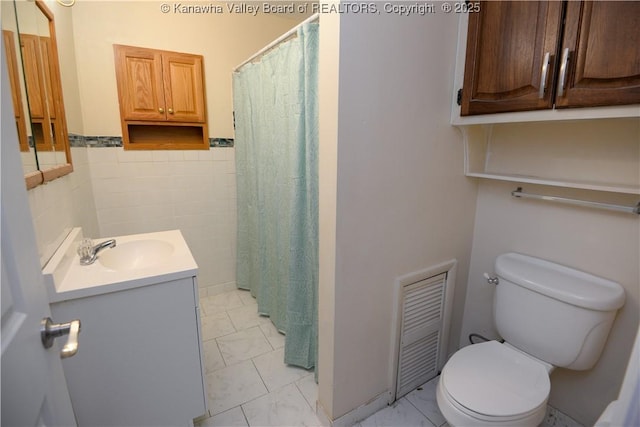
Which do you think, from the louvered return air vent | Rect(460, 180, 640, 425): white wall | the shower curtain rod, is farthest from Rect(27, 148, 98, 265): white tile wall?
Rect(460, 180, 640, 425): white wall

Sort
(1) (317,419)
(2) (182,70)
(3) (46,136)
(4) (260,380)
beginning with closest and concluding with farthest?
1. (3) (46,136)
2. (1) (317,419)
3. (4) (260,380)
4. (2) (182,70)

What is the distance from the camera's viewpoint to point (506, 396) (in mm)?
1159

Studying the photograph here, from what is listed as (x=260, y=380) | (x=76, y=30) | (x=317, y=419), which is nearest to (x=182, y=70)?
(x=76, y=30)

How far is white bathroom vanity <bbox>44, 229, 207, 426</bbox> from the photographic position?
1.10m

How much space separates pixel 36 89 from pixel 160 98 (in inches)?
44.1

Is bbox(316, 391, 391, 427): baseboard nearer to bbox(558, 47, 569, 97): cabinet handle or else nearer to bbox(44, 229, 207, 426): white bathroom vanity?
bbox(44, 229, 207, 426): white bathroom vanity

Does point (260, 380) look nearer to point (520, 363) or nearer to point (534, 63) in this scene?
point (520, 363)

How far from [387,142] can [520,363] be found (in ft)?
3.61

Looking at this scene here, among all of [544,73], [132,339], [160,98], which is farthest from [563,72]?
[160,98]

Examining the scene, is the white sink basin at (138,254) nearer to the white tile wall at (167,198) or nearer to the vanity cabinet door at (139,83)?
the white tile wall at (167,198)

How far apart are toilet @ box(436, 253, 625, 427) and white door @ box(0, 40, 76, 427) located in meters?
1.24

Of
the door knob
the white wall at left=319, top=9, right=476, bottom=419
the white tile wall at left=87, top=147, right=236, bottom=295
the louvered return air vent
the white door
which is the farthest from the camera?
the white tile wall at left=87, top=147, right=236, bottom=295

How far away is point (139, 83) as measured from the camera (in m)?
2.15

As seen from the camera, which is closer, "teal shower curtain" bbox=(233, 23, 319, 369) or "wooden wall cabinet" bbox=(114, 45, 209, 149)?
"teal shower curtain" bbox=(233, 23, 319, 369)
